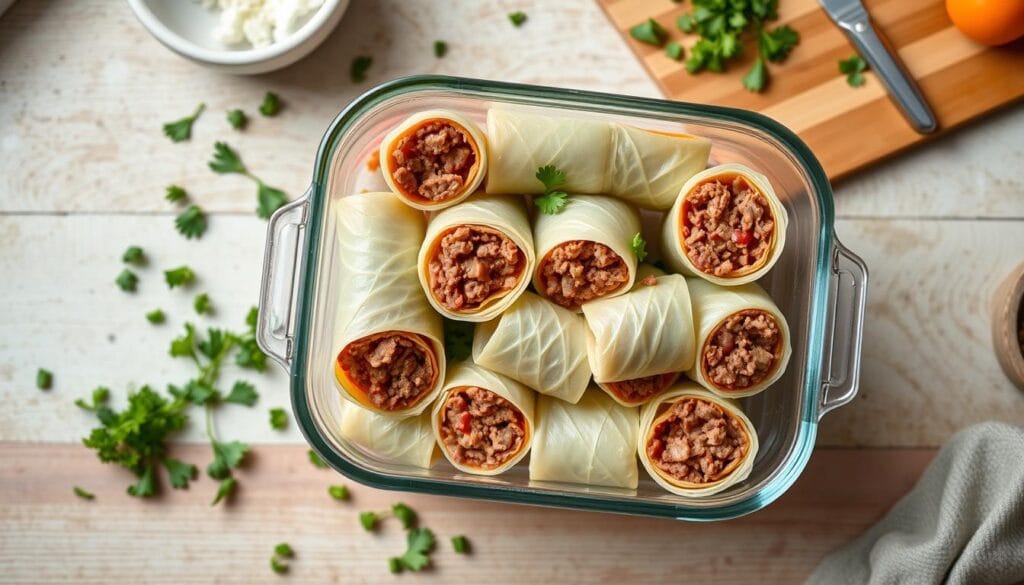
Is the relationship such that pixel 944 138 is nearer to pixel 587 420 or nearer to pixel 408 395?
pixel 587 420

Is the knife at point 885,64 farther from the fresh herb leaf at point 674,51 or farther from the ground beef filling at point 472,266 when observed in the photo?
the ground beef filling at point 472,266

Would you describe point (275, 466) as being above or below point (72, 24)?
below

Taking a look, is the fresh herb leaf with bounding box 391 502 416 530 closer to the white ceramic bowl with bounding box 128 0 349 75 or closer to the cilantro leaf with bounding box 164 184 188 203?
the cilantro leaf with bounding box 164 184 188 203

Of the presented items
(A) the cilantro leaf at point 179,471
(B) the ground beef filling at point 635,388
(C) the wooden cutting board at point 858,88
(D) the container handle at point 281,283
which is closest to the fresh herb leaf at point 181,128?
(D) the container handle at point 281,283

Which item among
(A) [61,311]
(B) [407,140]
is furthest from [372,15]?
(A) [61,311]

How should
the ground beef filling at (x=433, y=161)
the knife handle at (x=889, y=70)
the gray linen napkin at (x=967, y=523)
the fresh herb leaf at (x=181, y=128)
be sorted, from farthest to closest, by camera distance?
the fresh herb leaf at (x=181, y=128)
the knife handle at (x=889, y=70)
the gray linen napkin at (x=967, y=523)
the ground beef filling at (x=433, y=161)

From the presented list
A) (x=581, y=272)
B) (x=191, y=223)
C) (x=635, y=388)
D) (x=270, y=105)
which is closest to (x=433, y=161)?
(x=581, y=272)
